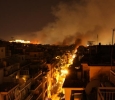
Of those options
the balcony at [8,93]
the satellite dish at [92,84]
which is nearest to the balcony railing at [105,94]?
the satellite dish at [92,84]

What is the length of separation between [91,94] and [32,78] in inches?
847

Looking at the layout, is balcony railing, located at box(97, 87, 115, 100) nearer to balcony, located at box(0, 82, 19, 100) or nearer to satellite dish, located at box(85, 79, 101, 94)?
satellite dish, located at box(85, 79, 101, 94)

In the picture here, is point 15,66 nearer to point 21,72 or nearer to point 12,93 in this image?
point 21,72

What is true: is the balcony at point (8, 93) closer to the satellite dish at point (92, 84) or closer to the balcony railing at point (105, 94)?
the satellite dish at point (92, 84)

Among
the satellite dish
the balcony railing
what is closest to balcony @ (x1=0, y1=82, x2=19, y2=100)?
the satellite dish

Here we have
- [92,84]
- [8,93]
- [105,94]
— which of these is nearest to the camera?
[105,94]

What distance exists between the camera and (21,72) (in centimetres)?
3244

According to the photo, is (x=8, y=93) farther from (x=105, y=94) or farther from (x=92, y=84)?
(x=105, y=94)

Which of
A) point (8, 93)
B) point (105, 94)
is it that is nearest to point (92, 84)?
point (105, 94)

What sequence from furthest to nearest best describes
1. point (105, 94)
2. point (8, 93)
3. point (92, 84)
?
point (8, 93) → point (92, 84) → point (105, 94)

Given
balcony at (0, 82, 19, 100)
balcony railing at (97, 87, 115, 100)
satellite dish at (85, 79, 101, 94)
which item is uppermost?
balcony railing at (97, 87, 115, 100)

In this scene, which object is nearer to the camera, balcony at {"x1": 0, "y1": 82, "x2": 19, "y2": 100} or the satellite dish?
the satellite dish

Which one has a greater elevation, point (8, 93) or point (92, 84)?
point (92, 84)

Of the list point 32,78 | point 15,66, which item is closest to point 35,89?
point 32,78
